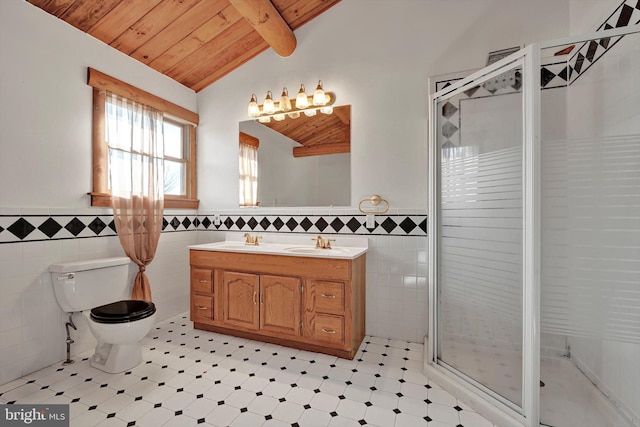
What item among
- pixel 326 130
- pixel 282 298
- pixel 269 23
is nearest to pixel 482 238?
pixel 282 298

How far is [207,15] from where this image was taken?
2.35m

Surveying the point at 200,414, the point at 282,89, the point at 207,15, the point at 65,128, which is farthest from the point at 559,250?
the point at 65,128

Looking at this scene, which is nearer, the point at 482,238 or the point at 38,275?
the point at 482,238

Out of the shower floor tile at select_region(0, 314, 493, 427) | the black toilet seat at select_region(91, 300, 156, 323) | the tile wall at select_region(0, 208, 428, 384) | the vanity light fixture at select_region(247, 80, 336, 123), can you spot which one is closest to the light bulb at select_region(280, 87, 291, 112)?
the vanity light fixture at select_region(247, 80, 336, 123)

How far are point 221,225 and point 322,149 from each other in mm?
1389

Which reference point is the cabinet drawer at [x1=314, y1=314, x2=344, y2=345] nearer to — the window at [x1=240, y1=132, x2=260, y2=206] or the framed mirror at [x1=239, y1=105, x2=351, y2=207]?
the framed mirror at [x1=239, y1=105, x2=351, y2=207]

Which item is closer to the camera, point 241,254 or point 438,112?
point 438,112

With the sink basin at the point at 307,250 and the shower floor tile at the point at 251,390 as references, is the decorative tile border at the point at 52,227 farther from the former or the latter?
the sink basin at the point at 307,250

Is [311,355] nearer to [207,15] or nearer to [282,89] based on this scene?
[282,89]

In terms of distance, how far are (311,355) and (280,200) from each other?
1.42m

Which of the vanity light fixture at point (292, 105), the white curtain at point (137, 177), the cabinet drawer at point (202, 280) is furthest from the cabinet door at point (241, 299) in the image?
the vanity light fixture at point (292, 105)

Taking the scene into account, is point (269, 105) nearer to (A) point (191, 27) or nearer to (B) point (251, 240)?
(A) point (191, 27)

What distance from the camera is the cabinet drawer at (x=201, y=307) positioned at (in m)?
2.53

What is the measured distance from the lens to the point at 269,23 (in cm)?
231
